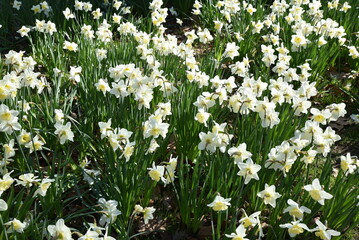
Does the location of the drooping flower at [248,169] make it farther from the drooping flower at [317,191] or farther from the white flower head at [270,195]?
the drooping flower at [317,191]

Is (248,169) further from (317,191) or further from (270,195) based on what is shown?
(317,191)

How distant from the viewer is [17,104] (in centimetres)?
270

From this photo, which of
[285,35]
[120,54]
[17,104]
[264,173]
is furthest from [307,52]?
[17,104]

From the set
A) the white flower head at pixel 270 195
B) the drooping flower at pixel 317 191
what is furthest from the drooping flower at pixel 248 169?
the drooping flower at pixel 317 191

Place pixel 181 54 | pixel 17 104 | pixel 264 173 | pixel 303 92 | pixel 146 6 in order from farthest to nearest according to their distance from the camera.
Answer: pixel 146 6
pixel 181 54
pixel 17 104
pixel 303 92
pixel 264 173

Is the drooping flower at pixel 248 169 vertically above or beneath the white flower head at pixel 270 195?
above

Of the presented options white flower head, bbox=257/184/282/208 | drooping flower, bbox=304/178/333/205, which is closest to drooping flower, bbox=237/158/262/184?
white flower head, bbox=257/184/282/208

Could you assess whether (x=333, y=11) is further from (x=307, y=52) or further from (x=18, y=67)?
(x=18, y=67)

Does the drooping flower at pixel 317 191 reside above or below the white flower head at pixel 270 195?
above

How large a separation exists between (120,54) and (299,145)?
6.40 ft

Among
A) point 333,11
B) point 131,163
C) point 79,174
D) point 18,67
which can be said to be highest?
point 333,11

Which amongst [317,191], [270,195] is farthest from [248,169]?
[317,191]

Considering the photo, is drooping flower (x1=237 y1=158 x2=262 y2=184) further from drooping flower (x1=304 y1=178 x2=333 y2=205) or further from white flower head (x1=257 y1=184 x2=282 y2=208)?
drooping flower (x1=304 y1=178 x2=333 y2=205)

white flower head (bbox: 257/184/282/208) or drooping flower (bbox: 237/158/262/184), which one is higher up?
drooping flower (bbox: 237/158/262/184)
